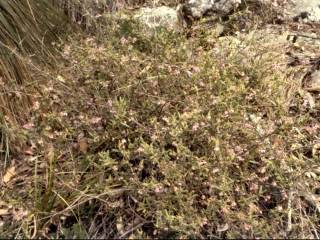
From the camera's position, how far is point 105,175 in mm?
2174

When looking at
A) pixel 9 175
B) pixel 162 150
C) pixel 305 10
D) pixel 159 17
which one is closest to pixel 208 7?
pixel 159 17

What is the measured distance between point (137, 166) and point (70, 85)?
54 centimetres

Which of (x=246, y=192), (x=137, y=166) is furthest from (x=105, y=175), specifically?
(x=246, y=192)

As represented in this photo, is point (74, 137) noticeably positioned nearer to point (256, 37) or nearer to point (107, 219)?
point (107, 219)

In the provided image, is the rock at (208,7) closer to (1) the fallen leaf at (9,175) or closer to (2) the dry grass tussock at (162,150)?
(2) the dry grass tussock at (162,150)

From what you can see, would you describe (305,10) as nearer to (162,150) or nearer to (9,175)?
(162,150)

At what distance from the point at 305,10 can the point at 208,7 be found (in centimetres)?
60

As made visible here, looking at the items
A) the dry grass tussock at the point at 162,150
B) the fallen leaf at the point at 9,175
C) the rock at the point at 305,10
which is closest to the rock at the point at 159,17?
the dry grass tussock at the point at 162,150

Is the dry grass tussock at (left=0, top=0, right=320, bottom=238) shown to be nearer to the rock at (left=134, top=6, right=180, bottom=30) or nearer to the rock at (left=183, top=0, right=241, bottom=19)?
the rock at (left=134, top=6, right=180, bottom=30)

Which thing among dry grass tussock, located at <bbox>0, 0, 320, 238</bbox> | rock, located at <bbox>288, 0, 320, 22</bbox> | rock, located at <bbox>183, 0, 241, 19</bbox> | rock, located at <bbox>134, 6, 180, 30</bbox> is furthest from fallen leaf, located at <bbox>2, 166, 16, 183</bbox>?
rock, located at <bbox>288, 0, 320, 22</bbox>

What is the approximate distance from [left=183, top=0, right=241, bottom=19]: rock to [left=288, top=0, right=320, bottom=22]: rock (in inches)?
14.9

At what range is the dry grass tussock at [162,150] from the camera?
1.98 m

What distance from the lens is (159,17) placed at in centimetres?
285

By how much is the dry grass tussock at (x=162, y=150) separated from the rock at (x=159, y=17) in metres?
0.20
